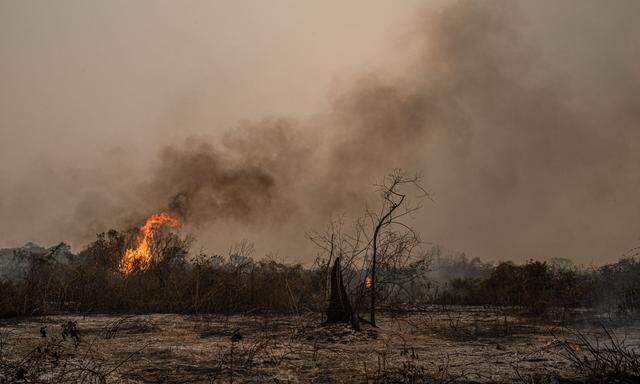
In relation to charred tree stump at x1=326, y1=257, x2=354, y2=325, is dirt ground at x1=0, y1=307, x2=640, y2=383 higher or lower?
lower

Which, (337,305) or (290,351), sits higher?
(337,305)

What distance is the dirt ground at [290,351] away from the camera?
5.86 meters

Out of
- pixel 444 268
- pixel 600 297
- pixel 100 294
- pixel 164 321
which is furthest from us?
pixel 444 268

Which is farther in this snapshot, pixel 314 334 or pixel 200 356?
pixel 314 334

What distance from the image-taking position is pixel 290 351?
7.64 m

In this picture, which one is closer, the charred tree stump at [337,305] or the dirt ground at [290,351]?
the dirt ground at [290,351]

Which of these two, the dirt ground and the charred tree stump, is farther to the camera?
the charred tree stump

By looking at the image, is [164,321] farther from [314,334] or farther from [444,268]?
[444,268]

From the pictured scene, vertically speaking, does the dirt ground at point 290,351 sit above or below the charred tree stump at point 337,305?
below

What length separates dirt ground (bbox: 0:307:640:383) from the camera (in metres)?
5.86

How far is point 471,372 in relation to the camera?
6.07 m

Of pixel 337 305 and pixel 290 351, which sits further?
pixel 337 305

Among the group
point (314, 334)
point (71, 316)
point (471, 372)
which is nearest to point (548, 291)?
point (314, 334)

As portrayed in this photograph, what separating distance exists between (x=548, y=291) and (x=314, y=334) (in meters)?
12.6
